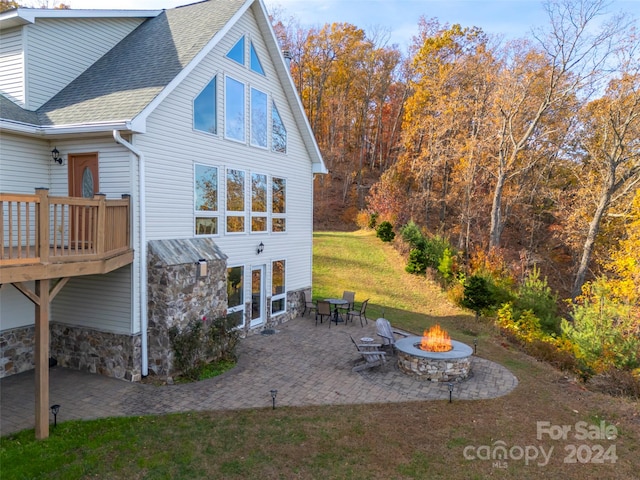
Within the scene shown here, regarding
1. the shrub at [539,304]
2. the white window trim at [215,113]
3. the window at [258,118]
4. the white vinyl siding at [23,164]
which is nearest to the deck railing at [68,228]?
the white vinyl siding at [23,164]

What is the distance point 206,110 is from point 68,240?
200 inches

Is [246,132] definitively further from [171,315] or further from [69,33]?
[171,315]

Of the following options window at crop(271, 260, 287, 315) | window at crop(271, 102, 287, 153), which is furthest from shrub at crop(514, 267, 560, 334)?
window at crop(271, 102, 287, 153)

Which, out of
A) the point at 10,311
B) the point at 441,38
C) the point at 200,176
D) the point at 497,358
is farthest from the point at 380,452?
the point at 441,38

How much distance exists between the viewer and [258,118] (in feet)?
41.6

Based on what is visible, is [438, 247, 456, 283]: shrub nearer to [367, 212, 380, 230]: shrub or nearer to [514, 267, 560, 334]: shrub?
[514, 267, 560, 334]: shrub

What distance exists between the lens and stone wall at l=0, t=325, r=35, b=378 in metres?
8.81

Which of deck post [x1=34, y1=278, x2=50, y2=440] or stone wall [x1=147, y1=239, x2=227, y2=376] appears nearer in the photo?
deck post [x1=34, y1=278, x2=50, y2=440]

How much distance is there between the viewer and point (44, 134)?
8.68m

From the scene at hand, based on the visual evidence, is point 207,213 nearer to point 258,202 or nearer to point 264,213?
→ point 258,202

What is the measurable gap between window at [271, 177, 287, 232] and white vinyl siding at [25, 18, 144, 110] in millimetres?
6274

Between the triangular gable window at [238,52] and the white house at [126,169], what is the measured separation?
0.16 feet

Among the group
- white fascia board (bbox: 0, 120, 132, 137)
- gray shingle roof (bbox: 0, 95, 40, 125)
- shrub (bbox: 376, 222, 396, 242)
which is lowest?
shrub (bbox: 376, 222, 396, 242)

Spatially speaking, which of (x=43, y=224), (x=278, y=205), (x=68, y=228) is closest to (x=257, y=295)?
(x=278, y=205)
